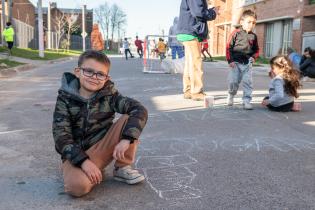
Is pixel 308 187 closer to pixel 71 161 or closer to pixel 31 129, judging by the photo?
pixel 71 161

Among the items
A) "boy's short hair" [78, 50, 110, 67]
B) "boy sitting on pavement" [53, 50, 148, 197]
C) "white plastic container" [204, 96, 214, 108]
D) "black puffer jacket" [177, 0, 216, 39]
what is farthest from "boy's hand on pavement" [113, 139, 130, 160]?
"black puffer jacket" [177, 0, 216, 39]

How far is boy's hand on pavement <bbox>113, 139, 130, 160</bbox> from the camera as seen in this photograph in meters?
2.96

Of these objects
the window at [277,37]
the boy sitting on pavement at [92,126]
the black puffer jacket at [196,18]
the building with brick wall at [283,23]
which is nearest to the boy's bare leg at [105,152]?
the boy sitting on pavement at [92,126]

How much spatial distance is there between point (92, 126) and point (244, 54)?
420 cm

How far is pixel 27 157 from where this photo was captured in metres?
→ 3.98

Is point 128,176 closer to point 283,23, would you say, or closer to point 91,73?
point 91,73

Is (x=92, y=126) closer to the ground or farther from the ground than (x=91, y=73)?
closer to the ground

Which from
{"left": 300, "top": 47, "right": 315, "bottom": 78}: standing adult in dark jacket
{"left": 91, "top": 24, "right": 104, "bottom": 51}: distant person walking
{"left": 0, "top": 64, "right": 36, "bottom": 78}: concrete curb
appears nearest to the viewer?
{"left": 300, "top": 47, "right": 315, "bottom": 78}: standing adult in dark jacket

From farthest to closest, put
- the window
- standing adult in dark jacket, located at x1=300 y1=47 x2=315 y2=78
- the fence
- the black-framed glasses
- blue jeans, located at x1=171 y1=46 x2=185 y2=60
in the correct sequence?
the fence < the window < blue jeans, located at x1=171 y1=46 x2=185 y2=60 < standing adult in dark jacket, located at x1=300 y1=47 x2=315 y2=78 < the black-framed glasses

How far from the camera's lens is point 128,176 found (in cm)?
322

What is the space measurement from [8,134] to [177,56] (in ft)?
38.7

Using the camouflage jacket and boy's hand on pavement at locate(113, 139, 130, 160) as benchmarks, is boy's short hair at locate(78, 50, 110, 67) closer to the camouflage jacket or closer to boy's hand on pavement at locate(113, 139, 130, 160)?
the camouflage jacket

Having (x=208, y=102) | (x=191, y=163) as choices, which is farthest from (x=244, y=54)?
(x=191, y=163)

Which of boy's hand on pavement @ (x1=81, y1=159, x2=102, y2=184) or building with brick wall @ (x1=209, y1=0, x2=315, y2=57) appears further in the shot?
building with brick wall @ (x1=209, y1=0, x2=315, y2=57)
